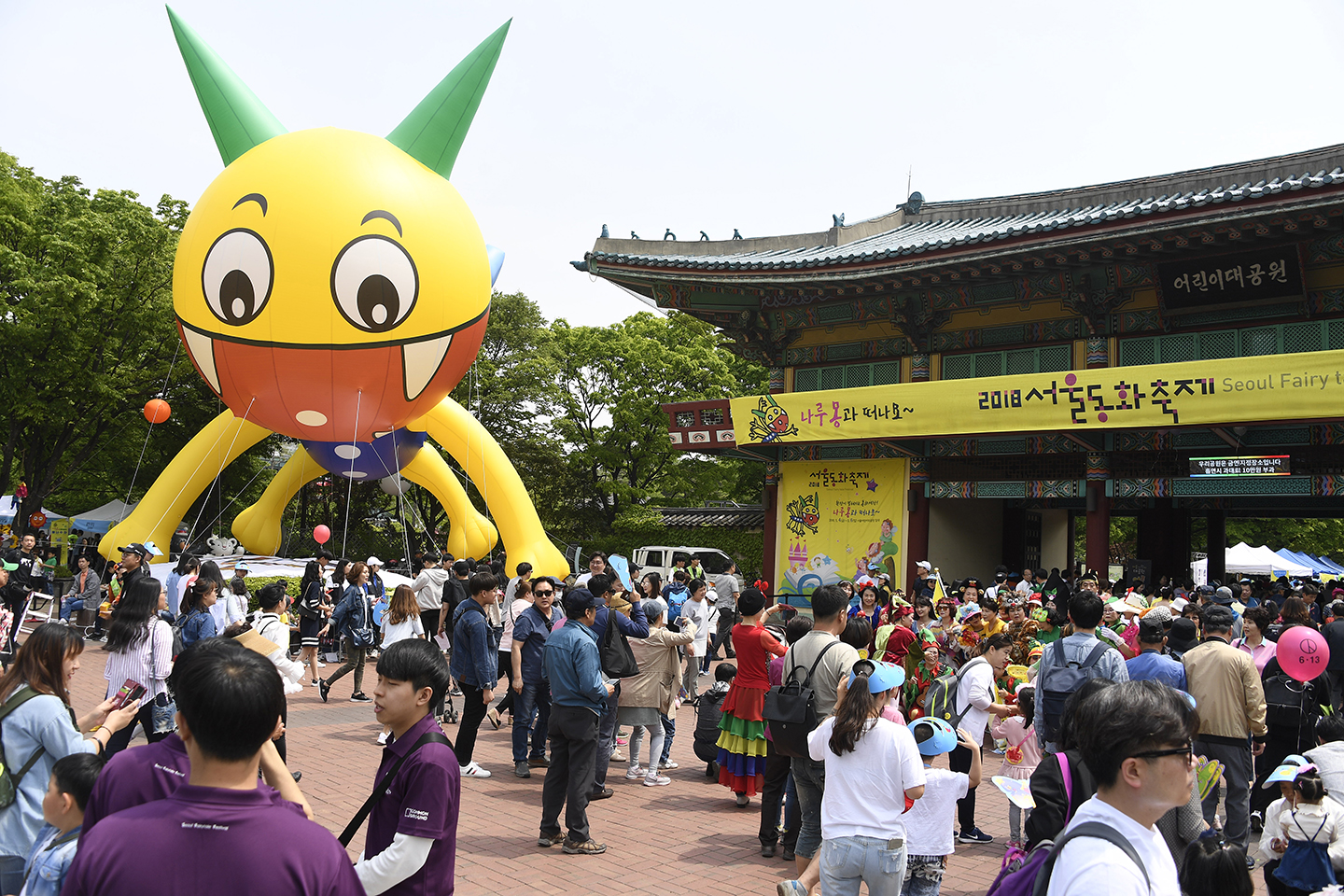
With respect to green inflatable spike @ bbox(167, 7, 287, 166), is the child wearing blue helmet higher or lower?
lower

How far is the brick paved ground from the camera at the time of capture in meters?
6.00

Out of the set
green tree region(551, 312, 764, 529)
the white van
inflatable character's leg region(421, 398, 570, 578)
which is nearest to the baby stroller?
inflatable character's leg region(421, 398, 570, 578)

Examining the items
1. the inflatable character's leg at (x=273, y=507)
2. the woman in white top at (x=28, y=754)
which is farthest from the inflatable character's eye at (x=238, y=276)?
the woman in white top at (x=28, y=754)

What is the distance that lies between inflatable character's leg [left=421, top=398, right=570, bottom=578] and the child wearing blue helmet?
35.2 feet

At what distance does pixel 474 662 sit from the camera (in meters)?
8.34

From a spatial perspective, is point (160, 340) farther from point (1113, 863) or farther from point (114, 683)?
point (1113, 863)

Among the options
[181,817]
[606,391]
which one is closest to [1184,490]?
[181,817]

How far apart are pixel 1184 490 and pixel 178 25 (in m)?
15.8

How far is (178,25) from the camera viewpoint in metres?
11.9

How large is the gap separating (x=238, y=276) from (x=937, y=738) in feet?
30.2

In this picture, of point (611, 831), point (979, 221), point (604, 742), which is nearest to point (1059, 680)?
point (611, 831)

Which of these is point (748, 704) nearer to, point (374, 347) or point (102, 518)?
point (374, 347)

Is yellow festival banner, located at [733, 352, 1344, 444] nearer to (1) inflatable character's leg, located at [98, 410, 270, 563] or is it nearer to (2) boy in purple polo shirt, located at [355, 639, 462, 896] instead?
(1) inflatable character's leg, located at [98, 410, 270, 563]

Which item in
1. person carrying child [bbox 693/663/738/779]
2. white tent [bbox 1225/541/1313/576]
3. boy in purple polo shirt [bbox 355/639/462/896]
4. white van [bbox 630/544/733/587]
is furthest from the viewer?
white tent [bbox 1225/541/1313/576]
